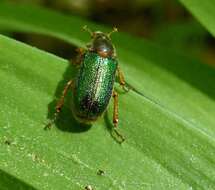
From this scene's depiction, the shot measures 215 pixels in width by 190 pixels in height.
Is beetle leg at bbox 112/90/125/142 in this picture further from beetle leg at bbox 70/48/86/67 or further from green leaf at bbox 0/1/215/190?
beetle leg at bbox 70/48/86/67

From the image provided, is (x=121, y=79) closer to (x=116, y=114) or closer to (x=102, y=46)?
(x=102, y=46)

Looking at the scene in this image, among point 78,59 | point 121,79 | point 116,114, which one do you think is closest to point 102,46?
point 78,59

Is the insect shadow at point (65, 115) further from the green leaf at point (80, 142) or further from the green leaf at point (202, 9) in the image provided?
the green leaf at point (202, 9)

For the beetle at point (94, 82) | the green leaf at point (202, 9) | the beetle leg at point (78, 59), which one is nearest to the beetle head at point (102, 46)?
the beetle at point (94, 82)

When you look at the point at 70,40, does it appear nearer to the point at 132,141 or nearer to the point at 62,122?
the point at 62,122

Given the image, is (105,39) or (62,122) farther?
(105,39)

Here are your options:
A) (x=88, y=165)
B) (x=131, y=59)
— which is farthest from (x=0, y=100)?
(x=131, y=59)
